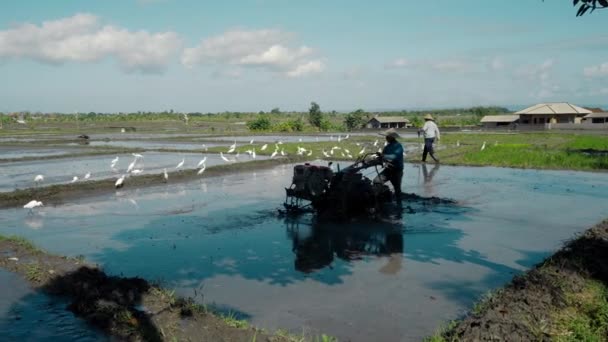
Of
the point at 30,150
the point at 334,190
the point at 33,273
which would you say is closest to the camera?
the point at 33,273

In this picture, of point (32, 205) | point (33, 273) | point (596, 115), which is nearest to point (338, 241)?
point (33, 273)

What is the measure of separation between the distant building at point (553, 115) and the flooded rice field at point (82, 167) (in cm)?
4024

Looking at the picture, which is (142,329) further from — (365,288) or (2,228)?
(2,228)

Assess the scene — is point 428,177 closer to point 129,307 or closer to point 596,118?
point 129,307

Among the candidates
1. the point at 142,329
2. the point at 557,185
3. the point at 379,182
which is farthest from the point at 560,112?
the point at 142,329

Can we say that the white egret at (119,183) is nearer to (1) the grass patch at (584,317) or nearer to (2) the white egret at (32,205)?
(2) the white egret at (32,205)

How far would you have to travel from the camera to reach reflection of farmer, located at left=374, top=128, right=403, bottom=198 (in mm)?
10124

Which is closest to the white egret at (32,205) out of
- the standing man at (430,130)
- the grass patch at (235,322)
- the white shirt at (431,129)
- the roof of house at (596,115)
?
the grass patch at (235,322)

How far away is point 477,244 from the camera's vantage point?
26.8 feet

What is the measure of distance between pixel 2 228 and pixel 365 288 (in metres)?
7.41

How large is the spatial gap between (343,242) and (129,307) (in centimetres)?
402

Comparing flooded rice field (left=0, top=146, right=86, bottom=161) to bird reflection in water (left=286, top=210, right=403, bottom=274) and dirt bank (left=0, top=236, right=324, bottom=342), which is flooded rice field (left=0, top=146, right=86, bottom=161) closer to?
bird reflection in water (left=286, top=210, right=403, bottom=274)

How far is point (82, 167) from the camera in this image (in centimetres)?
2017

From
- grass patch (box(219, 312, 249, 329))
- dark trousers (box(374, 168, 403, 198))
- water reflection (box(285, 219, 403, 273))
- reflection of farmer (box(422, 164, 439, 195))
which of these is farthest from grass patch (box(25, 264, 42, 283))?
reflection of farmer (box(422, 164, 439, 195))
